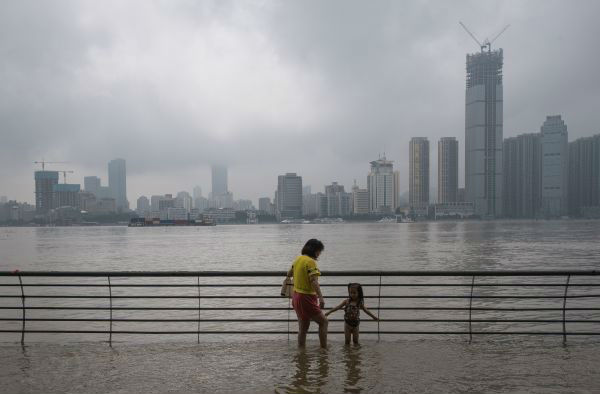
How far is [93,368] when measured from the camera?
7.02m

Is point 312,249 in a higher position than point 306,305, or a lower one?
higher

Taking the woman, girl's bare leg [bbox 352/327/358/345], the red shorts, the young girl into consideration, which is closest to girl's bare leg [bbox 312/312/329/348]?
the woman

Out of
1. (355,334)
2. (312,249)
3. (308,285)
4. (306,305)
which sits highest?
(312,249)

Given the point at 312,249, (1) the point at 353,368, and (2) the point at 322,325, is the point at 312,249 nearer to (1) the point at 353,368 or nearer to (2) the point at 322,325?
(2) the point at 322,325

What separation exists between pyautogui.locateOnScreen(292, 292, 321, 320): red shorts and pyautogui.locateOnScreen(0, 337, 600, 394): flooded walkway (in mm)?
631

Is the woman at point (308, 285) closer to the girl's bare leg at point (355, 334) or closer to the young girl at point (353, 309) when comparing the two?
the young girl at point (353, 309)

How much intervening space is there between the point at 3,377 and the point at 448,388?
18.8ft

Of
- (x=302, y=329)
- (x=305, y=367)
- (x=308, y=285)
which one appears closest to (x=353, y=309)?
(x=302, y=329)

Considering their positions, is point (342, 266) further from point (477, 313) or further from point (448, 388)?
point (448, 388)

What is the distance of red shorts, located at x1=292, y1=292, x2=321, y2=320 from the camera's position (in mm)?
7496

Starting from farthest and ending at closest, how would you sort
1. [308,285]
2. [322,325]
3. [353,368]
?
[322,325], [308,285], [353,368]

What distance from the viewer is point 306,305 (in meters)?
7.51

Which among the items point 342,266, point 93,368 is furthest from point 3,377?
point 342,266

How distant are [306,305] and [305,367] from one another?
919 mm
